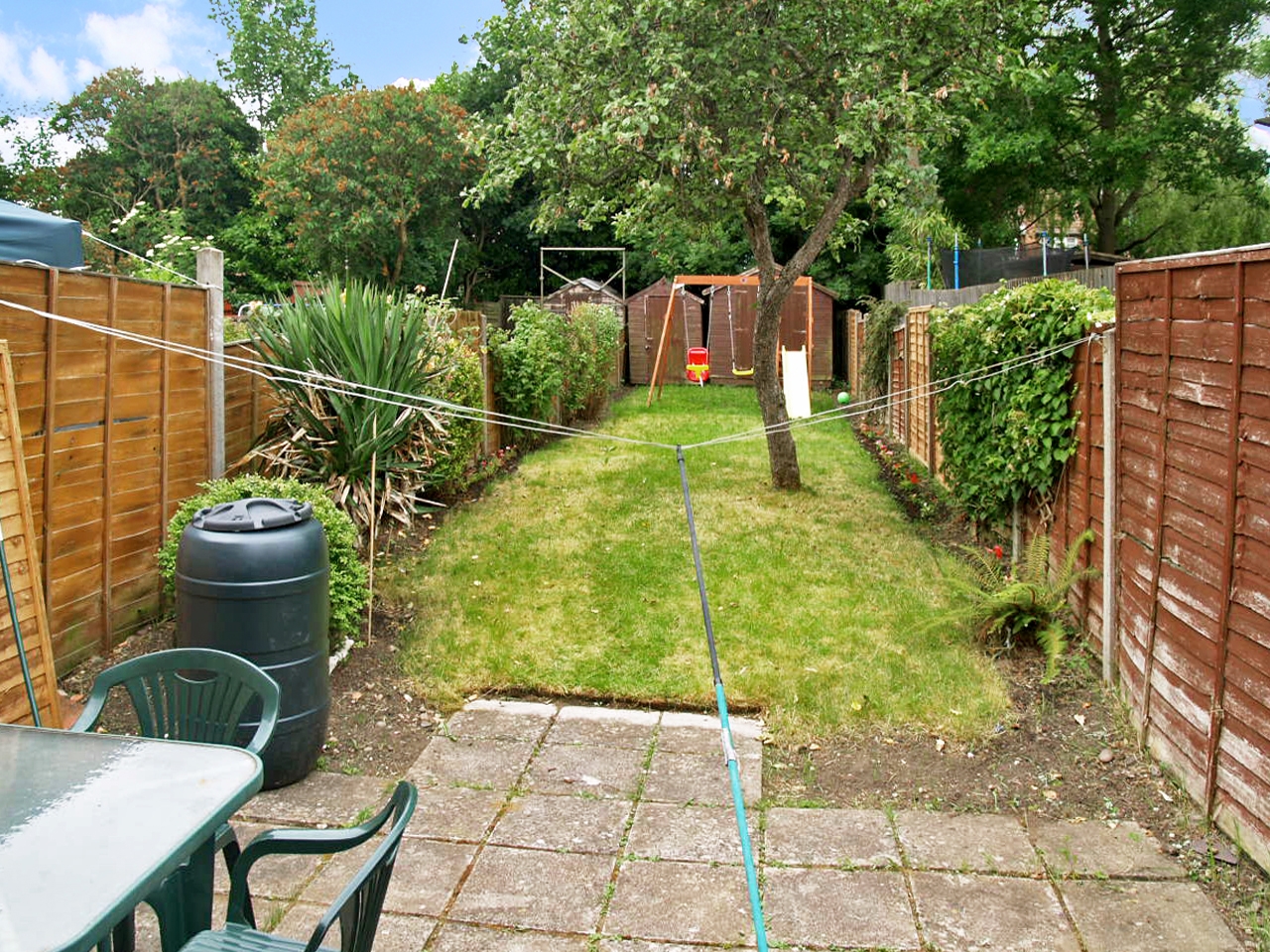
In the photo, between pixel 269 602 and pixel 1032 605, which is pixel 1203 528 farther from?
pixel 269 602

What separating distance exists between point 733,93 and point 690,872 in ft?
23.4

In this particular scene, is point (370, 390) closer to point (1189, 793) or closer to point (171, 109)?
point (1189, 793)

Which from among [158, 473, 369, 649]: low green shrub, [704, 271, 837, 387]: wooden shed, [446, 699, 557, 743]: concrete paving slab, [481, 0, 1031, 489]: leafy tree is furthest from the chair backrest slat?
[704, 271, 837, 387]: wooden shed

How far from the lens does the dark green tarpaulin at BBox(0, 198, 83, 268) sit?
5062mm

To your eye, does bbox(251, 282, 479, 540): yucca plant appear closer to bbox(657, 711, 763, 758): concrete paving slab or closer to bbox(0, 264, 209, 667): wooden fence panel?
bbox(0, 264, 209, 667): wooden fence panel

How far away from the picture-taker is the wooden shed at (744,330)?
21234 millimetres

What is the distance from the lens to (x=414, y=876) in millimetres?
3488

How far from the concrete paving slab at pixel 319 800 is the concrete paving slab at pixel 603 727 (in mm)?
838

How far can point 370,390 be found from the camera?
23.3 feet

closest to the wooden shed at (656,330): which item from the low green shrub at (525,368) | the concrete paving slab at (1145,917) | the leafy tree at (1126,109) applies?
the leafy tree at (1126,109)

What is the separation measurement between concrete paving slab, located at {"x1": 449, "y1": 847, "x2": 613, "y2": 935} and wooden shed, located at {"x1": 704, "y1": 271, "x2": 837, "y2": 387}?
18011 millimetres

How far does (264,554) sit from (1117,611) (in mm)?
3712

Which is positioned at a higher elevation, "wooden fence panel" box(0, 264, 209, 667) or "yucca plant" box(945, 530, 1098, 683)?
"wooden fence panel" box(0, 264, 209, 667)

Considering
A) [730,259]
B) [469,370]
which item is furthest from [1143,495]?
[730,259]
